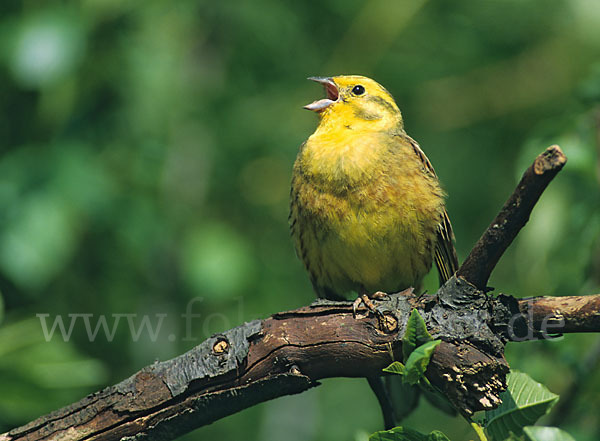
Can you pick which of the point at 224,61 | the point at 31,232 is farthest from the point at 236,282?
the point at 224,61

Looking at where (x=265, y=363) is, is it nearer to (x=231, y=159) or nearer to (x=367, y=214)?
(x=367, y=214)

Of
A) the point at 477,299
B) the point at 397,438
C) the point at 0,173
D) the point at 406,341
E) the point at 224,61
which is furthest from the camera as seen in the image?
the point at 224,61

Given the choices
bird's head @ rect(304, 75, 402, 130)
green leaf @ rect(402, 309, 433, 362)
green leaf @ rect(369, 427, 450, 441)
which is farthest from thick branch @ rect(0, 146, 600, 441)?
bird's head @ rect(304, 75, 402, 130)

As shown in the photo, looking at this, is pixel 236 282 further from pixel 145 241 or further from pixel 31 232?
pixel 31 232

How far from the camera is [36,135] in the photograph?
176 inches

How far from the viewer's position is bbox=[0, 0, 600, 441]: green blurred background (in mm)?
3510

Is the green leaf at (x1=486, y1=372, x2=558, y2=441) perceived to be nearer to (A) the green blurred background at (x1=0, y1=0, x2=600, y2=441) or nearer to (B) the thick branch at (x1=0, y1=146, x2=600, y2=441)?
(B) the thick branch at (x1=0, y1=146, x2=600, y2=441)

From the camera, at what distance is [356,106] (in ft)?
13.7

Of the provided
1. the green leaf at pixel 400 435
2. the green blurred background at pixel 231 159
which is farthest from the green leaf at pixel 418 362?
the green blurred background at pixel 231 159

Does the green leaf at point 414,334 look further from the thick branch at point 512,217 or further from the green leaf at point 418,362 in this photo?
the thick branch at point 512,217

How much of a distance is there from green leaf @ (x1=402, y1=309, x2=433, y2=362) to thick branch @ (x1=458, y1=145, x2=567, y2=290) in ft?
0.95

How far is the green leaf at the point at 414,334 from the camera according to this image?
2.19 metres

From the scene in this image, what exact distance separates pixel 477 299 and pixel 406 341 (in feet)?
1.13

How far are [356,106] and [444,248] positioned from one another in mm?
975
